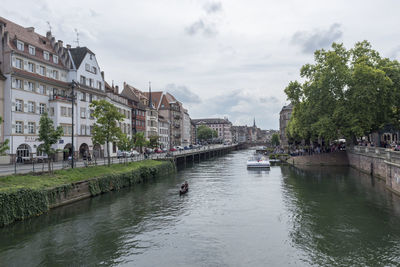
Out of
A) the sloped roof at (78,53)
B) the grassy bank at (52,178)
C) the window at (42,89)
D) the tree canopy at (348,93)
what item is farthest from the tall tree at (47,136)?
the tree canopy at (348,93)

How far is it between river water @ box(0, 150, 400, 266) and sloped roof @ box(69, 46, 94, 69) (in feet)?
98.0

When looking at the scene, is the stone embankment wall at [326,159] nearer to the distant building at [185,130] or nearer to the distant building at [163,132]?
the distant building at [163,132]

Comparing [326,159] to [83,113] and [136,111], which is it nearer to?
[83,113]

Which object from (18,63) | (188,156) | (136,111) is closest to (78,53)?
(18,63)

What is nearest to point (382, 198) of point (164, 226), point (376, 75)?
point (164, 226)

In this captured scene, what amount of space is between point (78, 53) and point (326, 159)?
49340mm

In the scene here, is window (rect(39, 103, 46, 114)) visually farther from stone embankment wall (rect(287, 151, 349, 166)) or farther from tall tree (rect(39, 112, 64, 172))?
stone embankment wall (rect(287, 151, 349, 166))

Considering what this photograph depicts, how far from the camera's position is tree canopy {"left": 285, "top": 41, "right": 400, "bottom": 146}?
46594 mm

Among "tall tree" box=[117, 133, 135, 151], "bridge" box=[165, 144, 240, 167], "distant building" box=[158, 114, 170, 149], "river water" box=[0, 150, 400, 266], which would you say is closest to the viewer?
"river water" box=[0, 150, 400, 266]

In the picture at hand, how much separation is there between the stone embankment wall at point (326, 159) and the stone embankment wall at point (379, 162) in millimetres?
1688

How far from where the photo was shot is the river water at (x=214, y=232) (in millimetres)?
15156

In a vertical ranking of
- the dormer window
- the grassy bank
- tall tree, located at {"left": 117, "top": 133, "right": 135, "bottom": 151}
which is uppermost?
the dormer window

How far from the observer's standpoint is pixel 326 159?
5881cm

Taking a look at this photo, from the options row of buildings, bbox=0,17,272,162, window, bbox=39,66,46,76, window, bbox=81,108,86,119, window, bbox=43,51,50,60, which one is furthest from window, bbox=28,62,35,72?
window, bbox=81,108,86,119
